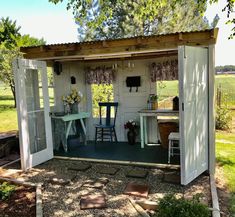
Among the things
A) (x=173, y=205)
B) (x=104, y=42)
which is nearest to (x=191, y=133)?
(x=173, y=205)

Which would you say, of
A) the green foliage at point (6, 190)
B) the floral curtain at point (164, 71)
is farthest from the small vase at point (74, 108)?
the green foliage at point (6, 190)

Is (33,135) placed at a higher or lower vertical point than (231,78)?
lower

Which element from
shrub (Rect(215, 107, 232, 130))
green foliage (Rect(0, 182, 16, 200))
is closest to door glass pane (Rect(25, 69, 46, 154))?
green foliage (Rect(0, 182, 16, 200))

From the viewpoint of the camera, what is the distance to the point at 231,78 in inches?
815

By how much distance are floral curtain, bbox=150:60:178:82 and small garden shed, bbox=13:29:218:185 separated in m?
0.02

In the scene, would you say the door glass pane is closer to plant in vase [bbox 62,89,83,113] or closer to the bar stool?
plant in vase [bbox 62,89,83,113]

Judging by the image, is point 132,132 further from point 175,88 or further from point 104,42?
point 104,42

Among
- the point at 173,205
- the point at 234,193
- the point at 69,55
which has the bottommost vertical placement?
the point at 234,193

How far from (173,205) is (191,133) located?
1441 mm

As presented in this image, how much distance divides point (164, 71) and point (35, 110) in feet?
10.0

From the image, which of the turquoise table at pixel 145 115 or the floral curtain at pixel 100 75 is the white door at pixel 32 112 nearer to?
the floral curtain at pixel 100 75

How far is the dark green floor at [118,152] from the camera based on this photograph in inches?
199

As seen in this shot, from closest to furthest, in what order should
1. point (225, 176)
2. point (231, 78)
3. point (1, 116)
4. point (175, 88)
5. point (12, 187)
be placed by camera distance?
point (12, 187)
point (225, 176)
point (175, 88)
point (1, 116)
point (231, 78)

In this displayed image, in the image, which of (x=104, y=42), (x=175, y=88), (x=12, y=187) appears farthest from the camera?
(x=175, y=88)
